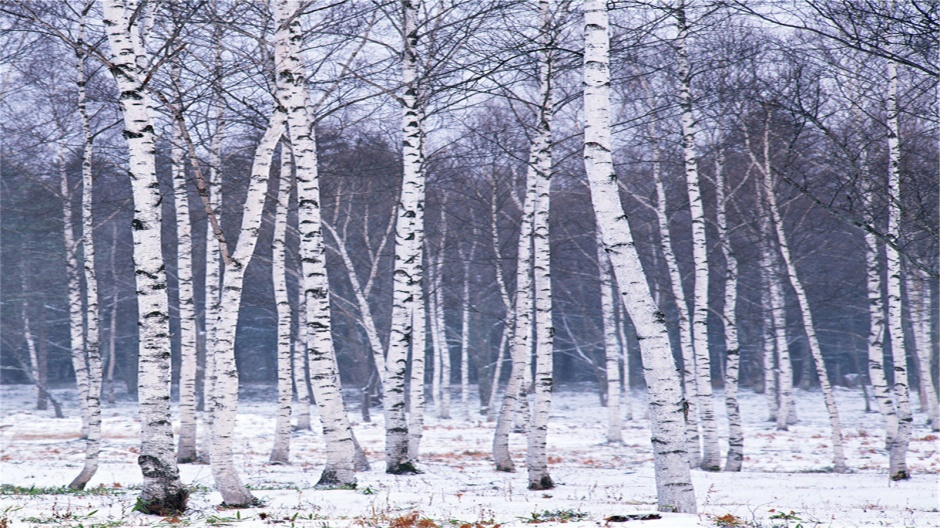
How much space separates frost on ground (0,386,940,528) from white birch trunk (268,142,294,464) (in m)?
0.61

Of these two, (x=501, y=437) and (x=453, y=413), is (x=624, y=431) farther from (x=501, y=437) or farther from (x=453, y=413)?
(x=501, y=437)

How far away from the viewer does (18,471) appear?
46.7ft

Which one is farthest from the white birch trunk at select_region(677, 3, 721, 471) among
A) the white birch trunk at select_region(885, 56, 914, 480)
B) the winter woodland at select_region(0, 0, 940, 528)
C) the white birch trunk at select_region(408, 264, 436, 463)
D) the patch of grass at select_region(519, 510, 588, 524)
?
the patch of grass at select_region(519, 510, 588, 524)

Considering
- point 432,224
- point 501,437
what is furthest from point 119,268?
point 501,437

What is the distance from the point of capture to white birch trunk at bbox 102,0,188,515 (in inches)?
270

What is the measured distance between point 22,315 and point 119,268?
22.1 ft

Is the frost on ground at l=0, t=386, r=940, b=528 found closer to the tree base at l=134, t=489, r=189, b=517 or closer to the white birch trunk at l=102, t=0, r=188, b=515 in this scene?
the tree base at l=134, t=489, r=189, b=517

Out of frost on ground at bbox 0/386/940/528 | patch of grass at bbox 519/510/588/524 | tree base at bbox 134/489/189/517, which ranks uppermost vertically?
tree base at bbox 134/489/189/517

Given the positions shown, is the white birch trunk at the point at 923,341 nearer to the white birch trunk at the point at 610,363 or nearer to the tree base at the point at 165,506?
the white birch trunk at the point at 610,363

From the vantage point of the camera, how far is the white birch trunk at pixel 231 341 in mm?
7930

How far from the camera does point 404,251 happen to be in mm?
11344

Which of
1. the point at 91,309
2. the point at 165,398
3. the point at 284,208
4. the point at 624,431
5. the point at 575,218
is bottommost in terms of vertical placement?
the point at 624,431

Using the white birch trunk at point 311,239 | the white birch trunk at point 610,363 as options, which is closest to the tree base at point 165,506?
the white birch trunk at point 311,239

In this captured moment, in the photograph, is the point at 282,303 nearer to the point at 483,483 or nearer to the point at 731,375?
the point at 483,483
